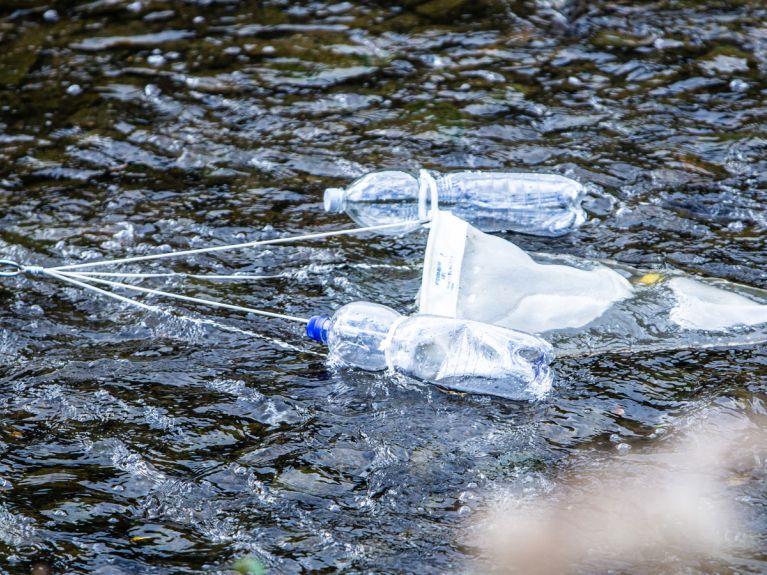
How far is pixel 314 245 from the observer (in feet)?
13.7

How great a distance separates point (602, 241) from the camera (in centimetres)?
403

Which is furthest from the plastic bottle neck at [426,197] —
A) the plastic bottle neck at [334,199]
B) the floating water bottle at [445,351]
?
the floating water bottle at [445,351]

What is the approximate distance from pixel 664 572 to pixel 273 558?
1.08m

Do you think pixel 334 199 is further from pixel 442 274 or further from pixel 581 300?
pixel 581 300

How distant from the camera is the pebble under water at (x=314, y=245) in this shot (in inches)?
108

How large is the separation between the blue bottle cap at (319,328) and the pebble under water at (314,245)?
0.13 metres

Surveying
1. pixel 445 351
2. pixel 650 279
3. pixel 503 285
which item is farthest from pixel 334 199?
pixel 650 279

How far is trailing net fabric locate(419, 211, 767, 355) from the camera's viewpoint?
11.0ft

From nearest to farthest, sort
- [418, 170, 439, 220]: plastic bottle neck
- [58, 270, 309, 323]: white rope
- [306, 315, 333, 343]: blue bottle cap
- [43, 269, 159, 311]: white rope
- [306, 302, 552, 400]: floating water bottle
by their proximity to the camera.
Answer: [306, 302, 552, 400]: floating water bottle → [306, 315, 333, 343]: blue bottle cap → [58, 270, 309, 323]: white rope → [43, 269, 159, 311]: white rope → [418, 170, 439, 220]: plastic bottle neck

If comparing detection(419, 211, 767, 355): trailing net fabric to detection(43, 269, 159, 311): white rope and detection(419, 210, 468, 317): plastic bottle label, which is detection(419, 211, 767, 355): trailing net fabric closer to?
detection(419, 210, 468, 317): plastic bottle label

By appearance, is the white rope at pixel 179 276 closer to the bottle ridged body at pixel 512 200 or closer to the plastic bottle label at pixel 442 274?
the plastic bottle label at pixel 442 274

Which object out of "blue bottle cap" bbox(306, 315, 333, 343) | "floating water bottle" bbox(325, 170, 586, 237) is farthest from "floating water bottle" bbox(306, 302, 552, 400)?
"floating water bottle" bbox(325, 170, 586, 237)

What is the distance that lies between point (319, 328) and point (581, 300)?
1.05m

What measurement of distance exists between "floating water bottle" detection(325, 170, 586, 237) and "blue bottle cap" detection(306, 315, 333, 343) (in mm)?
963
